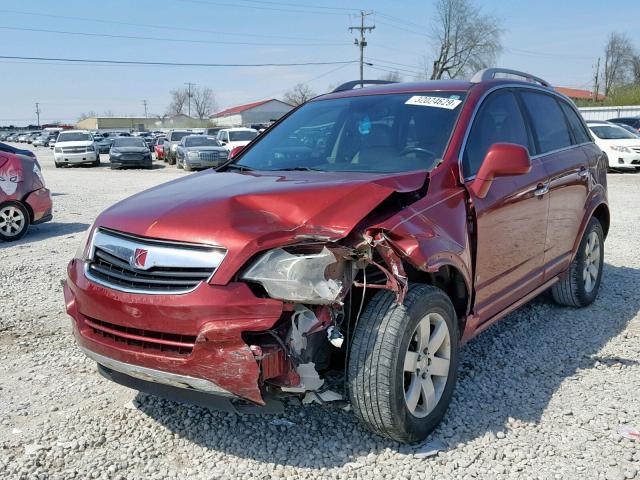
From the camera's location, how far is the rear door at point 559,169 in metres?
4.32

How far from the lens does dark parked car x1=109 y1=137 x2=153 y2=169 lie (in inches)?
1001

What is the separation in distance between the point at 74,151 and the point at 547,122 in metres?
26.0

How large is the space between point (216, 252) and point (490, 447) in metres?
1.67

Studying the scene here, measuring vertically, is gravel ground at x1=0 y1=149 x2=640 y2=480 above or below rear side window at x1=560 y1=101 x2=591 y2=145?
below

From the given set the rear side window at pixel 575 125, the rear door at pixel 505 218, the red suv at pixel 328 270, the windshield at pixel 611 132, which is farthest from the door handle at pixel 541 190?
the windshield at pixel 611 132

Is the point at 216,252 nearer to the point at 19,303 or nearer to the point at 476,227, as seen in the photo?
the point at 476,227

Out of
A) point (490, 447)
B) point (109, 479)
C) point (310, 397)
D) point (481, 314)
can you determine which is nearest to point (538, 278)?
point (481, 314)

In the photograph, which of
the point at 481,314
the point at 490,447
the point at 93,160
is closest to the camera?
the point at 490,447

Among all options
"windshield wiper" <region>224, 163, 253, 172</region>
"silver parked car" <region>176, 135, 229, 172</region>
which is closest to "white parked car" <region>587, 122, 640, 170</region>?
"silver parked car" <region>176, 135, 229, 172</region>

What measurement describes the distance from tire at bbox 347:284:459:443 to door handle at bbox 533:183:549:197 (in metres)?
1.40

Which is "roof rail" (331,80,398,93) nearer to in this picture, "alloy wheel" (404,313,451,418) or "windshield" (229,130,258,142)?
"alloy wheel" (404,313,451,418)

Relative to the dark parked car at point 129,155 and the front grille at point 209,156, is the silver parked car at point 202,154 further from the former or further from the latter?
the dark parked car at point 129,155

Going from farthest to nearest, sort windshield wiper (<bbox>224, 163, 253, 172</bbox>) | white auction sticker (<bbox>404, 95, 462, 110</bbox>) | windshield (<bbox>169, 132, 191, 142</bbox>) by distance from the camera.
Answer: windshield (<bbox>169, 132, 191, 142</bbox>)
windshield wiper (<bbox>224, 163, 253, 172</bbox>)
white auction sticker (<bbox>404, 95, 462, 110</bbox>)

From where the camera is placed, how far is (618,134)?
18312 mm
